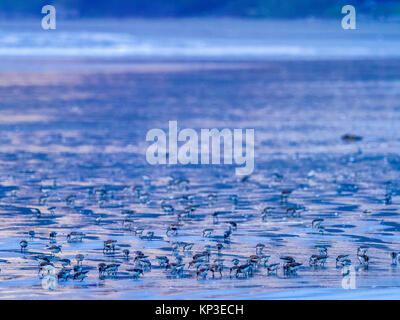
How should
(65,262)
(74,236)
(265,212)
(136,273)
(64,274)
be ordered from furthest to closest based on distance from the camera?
1. (265,212)
2. (74,236)
3. (65,262)
4. (136,273)
5. (64,274)

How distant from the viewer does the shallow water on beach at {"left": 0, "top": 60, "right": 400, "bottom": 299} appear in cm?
1619

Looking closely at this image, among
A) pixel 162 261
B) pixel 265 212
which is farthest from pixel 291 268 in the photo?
pixel 265 212

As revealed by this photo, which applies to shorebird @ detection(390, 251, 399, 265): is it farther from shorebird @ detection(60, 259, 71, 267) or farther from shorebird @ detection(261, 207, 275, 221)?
shorebird @ detection(60, 259, 71, 267)

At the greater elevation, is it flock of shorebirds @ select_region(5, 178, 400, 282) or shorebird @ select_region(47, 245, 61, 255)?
shorebird @ select_region(47, 245, 61, 255)

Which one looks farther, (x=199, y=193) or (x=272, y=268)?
(x=199, y=193)

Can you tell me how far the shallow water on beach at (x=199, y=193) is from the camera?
16.2 metres

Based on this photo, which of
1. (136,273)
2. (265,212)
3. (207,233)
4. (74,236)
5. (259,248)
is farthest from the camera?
(265,212)

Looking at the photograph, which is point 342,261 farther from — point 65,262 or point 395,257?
point 65,262

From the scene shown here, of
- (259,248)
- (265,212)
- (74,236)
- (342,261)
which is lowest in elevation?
(342,261)

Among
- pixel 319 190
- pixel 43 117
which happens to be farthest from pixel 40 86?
pixel 319 190

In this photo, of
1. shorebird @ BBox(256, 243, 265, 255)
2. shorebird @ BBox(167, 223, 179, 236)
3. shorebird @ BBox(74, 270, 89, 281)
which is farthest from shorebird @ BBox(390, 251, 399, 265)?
shorebird @ BBox(74, 270, 89, 281)

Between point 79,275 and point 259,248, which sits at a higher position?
point 259,248

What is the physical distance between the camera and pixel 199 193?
81.1 feet

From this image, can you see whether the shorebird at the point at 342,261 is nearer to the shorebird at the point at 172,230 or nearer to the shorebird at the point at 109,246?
the shorebird at the point at 172,230
